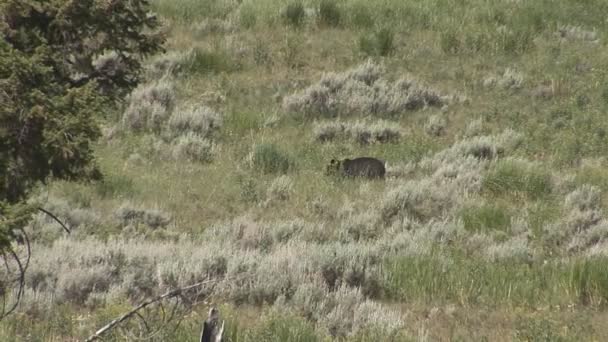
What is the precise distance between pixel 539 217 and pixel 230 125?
5717 mm

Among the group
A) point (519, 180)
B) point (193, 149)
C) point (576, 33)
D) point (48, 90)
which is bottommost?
point (193, 149)

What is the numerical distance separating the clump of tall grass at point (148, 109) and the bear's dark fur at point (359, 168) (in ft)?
11.8

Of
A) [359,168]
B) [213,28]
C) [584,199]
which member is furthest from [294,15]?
[584,199]

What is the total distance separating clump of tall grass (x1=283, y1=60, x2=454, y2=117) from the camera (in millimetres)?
14805

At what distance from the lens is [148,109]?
47.0 feet

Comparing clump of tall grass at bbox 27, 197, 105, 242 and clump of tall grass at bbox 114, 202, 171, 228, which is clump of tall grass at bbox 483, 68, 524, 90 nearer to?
clump of tall grass at bbox 114, 202, 171, 228

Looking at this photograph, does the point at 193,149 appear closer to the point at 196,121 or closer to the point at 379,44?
the point at 196,121

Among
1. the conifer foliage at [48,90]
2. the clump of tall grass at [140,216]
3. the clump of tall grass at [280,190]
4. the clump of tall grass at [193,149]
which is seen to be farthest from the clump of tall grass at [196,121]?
the conifer foliage at [48,90]

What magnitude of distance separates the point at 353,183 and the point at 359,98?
3.54 m

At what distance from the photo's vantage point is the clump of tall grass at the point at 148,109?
14250mm

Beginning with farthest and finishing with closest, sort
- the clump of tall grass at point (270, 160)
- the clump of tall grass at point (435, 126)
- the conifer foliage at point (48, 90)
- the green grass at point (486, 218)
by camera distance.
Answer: the clump of tall grass at point (435, 126) → the clump of tall grass at point (270, 160) → the green grass at point (486, 218) → the conifer foliage at point (48, 90)

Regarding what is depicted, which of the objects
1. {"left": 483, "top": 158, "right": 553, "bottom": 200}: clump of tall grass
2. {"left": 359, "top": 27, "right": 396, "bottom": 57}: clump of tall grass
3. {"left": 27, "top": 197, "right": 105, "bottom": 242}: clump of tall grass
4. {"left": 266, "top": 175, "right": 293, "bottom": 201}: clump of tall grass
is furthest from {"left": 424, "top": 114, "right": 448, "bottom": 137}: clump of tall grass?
{"left": 27, "top": 197, "right": 105, "bottom": 242}: clump of tall grass

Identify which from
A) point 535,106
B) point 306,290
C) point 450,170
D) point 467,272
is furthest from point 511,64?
point 306,290

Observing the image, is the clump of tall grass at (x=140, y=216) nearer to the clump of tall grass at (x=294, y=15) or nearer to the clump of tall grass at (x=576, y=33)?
the clump of tall grass at (x=294, y=15)
